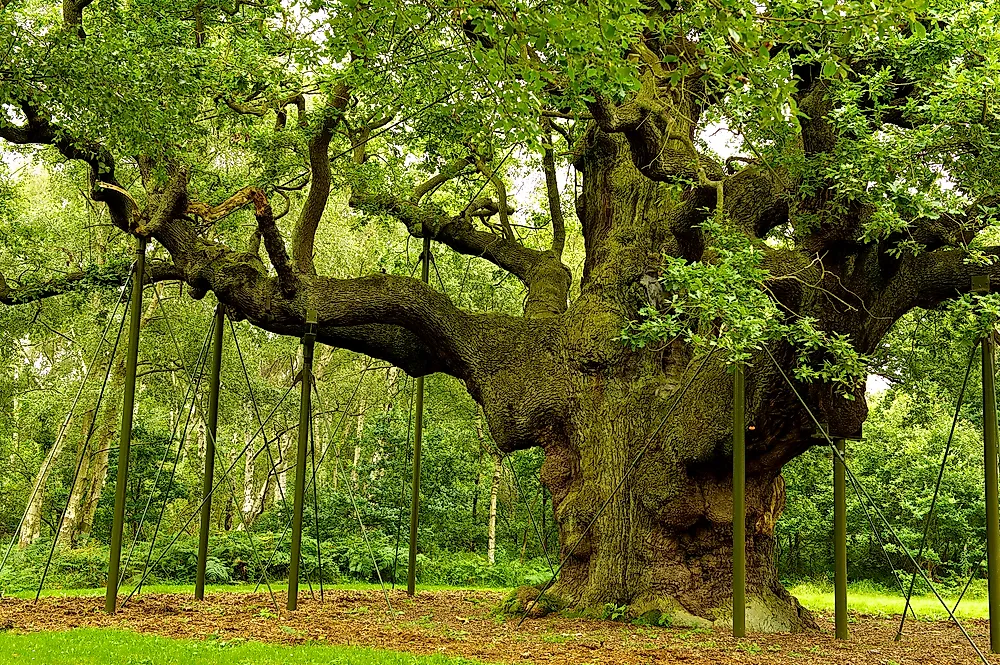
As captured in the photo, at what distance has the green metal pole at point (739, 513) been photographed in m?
7.16

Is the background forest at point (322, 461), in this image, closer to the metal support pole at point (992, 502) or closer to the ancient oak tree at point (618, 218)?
the ancient oak tree at point (618, 218)

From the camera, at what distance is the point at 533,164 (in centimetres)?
1310

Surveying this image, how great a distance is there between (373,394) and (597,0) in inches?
698

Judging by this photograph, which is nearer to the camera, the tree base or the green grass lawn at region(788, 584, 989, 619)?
the tree base

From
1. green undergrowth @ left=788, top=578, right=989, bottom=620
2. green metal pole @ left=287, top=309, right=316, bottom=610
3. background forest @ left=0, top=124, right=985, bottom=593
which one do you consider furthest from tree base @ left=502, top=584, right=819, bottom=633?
background forest @ left=0, top=124, right=985, bottom=593

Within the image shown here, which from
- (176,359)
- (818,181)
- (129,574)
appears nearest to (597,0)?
(818,181)

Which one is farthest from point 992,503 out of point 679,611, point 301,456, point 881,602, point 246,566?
point 246,566

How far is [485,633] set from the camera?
27.1ft

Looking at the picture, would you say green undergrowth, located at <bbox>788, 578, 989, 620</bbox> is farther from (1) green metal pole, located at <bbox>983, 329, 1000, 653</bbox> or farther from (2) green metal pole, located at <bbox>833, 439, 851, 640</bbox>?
(1) green metal pole, located at <bbox>983, 329, 1000, 653</bbox>

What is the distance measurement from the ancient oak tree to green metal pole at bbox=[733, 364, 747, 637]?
18.8 inches

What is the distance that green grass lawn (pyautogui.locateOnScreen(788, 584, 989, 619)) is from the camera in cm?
1334

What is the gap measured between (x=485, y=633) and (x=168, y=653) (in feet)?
9.35

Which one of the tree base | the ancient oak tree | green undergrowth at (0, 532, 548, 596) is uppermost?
the ancient oak tree

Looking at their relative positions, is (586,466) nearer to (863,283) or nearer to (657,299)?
(657,299)
